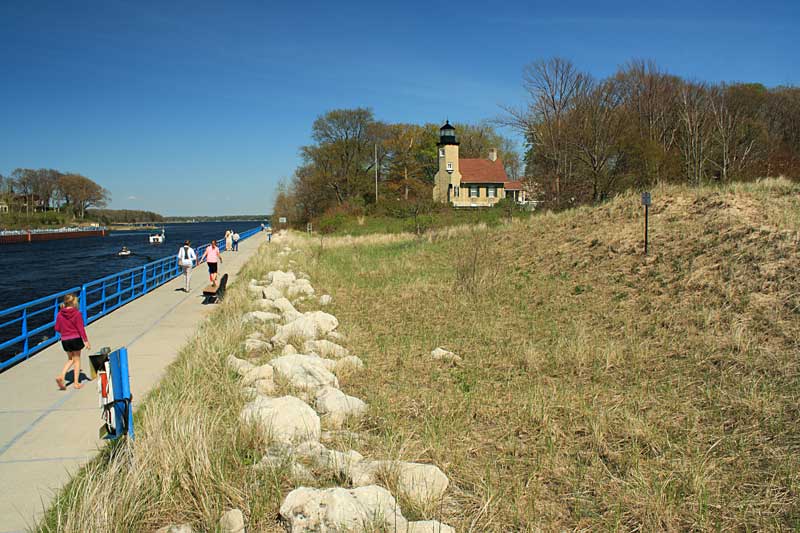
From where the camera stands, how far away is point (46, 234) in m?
112

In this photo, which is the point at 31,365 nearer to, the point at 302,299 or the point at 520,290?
the point at 302,299

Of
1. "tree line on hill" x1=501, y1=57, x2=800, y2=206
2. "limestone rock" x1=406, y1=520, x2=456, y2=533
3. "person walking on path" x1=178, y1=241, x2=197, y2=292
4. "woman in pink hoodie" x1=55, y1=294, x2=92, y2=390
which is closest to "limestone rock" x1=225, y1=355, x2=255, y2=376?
"woman in pink hoodie" x1=55, y1=294, x2=92, y2=390

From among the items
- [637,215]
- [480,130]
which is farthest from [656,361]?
[480,130]

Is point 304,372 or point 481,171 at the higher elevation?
point 481,171

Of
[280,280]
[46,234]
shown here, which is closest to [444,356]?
[280,280]

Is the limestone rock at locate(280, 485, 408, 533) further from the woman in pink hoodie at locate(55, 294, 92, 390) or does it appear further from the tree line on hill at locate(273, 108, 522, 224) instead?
the tree line on hill at locate(273, 108, 522, 224)

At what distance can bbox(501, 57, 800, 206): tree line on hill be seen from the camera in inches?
1224

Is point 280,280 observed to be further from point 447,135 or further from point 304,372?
point 447,135

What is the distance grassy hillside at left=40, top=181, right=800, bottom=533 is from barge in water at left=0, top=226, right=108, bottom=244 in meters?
110

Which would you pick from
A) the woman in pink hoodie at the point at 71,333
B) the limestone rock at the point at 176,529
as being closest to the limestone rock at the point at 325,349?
the woman in pink hoodie at the point at 71,333

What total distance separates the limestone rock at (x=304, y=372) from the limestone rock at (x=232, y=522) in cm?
326

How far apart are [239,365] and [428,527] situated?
4892 mm

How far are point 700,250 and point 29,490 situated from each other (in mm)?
14194

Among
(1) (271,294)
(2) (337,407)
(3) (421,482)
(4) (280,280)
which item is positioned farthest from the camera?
(4) (280,280)
